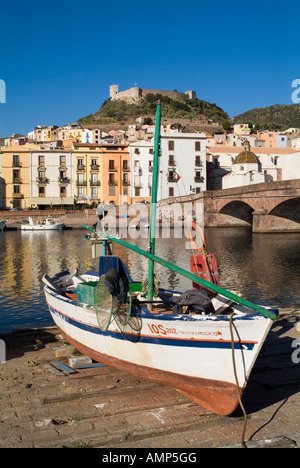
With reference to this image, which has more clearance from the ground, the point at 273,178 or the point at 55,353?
the point at 273,178

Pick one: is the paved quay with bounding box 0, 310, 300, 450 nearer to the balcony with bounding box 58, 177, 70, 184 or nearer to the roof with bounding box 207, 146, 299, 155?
the balcony with bounding box 58, 177, 70, 184

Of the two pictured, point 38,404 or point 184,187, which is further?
point 184,187

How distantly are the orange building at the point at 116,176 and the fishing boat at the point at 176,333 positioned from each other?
201 feet

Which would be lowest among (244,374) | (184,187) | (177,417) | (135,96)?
(177,417)

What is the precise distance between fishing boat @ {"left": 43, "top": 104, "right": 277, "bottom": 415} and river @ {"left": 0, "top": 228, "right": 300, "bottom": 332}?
5.14m

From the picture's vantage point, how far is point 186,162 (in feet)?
237

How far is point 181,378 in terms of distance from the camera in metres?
8.36

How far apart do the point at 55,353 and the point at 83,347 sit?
0.76 metres

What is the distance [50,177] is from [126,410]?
66.4m

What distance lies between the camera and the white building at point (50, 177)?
7119 centimetres

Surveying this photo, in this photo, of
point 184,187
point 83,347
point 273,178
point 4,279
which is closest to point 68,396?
point 83,347

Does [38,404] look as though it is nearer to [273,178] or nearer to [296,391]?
[296,391]

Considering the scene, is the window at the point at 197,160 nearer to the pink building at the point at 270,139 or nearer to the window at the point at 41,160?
the window at the point at 41,160

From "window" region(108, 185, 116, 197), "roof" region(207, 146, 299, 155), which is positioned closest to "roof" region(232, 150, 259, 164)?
"roof" region(207, 146, 299, 155)
